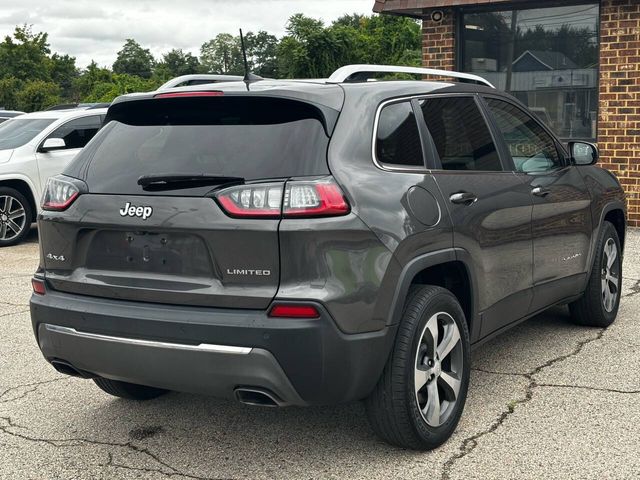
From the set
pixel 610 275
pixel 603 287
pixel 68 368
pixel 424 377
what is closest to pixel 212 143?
pixel 68 368

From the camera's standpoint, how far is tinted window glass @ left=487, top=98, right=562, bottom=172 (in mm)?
5176

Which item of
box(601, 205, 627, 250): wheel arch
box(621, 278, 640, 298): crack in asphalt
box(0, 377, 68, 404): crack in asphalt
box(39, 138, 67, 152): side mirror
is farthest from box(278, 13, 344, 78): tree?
box(0, 377, 68, 404): crack in asphalt

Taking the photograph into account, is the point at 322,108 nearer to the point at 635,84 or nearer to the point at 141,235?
the point at 141,235

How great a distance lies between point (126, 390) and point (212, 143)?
1.67m

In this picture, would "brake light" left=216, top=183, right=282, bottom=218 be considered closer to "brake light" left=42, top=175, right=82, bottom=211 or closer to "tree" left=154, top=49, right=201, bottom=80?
"brake light" left=42, top=175, right=82, bottom=211

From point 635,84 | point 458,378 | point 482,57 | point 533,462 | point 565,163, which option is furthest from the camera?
point 482,57

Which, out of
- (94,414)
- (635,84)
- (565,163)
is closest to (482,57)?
(635,84)

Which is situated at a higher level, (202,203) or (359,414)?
(202,203)

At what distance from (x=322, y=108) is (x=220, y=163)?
496mm

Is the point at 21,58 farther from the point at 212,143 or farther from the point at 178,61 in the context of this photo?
the point at 178,61

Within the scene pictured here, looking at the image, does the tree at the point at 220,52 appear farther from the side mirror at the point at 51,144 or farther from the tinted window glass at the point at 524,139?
the tinted window glass at the point at 524,139

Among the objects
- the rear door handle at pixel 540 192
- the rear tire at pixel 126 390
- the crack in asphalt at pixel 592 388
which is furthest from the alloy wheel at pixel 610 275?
the rear tire at pixel 126 390

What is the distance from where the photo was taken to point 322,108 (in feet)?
12.4

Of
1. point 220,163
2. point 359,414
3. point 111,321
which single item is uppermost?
point 220,163
